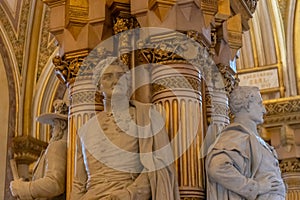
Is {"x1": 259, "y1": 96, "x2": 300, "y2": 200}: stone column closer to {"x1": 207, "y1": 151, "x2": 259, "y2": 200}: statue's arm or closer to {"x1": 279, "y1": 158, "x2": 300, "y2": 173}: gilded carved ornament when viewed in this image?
{"x1": 279, "y1": 158, "x2": 300, "y2": 173}: gilded carved ornament

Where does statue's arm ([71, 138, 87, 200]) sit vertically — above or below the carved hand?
above

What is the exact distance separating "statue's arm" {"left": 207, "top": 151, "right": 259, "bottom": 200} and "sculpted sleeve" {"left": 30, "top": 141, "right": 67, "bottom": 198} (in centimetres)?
108

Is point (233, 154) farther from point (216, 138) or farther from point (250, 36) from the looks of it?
point (250, 36)

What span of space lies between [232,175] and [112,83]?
3.05 ft

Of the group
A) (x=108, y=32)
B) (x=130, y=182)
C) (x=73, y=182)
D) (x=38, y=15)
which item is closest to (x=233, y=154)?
(x=130, y=182)

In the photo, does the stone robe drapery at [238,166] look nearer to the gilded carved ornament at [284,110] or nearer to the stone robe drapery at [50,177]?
the stone robe drapery at [50,177]

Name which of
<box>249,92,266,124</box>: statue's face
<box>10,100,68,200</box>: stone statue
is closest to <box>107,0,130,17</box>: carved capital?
<box>10,100,68,200</box>: stone statue

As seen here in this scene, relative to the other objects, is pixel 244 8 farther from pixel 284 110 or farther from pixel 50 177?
pixel 284 110

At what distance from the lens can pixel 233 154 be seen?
412 cm

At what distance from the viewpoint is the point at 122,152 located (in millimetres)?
4262

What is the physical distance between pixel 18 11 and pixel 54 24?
671 centimetres

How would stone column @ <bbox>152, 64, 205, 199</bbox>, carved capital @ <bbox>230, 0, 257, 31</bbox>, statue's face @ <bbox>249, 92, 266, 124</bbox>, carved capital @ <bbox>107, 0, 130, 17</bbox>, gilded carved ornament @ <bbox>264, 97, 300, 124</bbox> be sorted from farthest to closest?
gilded carved ornament @ <bbox>264, 97, 300, 124</bbox>, carved capital @ <bbox>230, 0, 257, 31</bbox>, carved capital @ <bbox>107, 0, 130, 17</bbox>, statue's face @ <bbox>249, 92, 266, 124</bbox>, stone column @ <bbox>152, 64, 205, 199</bbox>

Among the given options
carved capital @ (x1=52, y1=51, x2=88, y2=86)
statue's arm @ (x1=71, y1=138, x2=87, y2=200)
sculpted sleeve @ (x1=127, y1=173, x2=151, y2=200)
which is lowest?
sculpted sleeve @ (x1=127, y1=173, x2=151, y2=200)

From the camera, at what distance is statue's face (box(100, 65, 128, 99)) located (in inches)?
171
